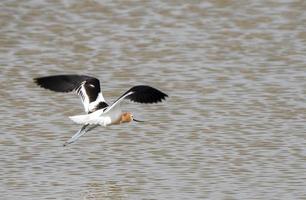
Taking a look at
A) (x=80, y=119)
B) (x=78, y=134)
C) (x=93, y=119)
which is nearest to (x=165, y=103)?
(x=78, y=134)

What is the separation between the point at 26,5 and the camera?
22297 mm

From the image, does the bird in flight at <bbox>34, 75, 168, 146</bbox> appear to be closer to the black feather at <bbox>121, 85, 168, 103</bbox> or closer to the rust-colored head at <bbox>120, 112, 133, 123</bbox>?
the rust-colored head at <bbox>120, 112, 133, 123</bbox>

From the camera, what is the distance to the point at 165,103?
15.7m

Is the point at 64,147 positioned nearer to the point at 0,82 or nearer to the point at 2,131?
the point at 2,131

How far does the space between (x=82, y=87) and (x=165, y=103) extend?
8.85ft

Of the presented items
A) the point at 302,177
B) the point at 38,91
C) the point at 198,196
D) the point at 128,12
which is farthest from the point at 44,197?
the point at 128,12

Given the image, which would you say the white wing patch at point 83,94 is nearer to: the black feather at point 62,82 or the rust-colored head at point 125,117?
the black feather at point 62,82

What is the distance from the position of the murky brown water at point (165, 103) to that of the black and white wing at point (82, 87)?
0.53 metres

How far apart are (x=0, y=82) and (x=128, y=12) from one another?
5403mm

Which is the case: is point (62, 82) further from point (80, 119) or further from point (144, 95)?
point (144, 95)

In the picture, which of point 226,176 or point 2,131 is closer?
point 226,176

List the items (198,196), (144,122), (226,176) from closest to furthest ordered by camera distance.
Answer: (198,196), (226,176), (144,122)

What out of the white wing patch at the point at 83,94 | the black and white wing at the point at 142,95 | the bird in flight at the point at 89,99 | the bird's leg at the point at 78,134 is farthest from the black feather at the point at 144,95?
the bird's leg at the point at 78,134

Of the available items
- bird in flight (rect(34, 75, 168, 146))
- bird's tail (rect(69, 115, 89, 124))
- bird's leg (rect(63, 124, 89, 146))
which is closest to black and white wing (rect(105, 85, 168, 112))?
bird's tail (rect(69, 115, 89, 124))
